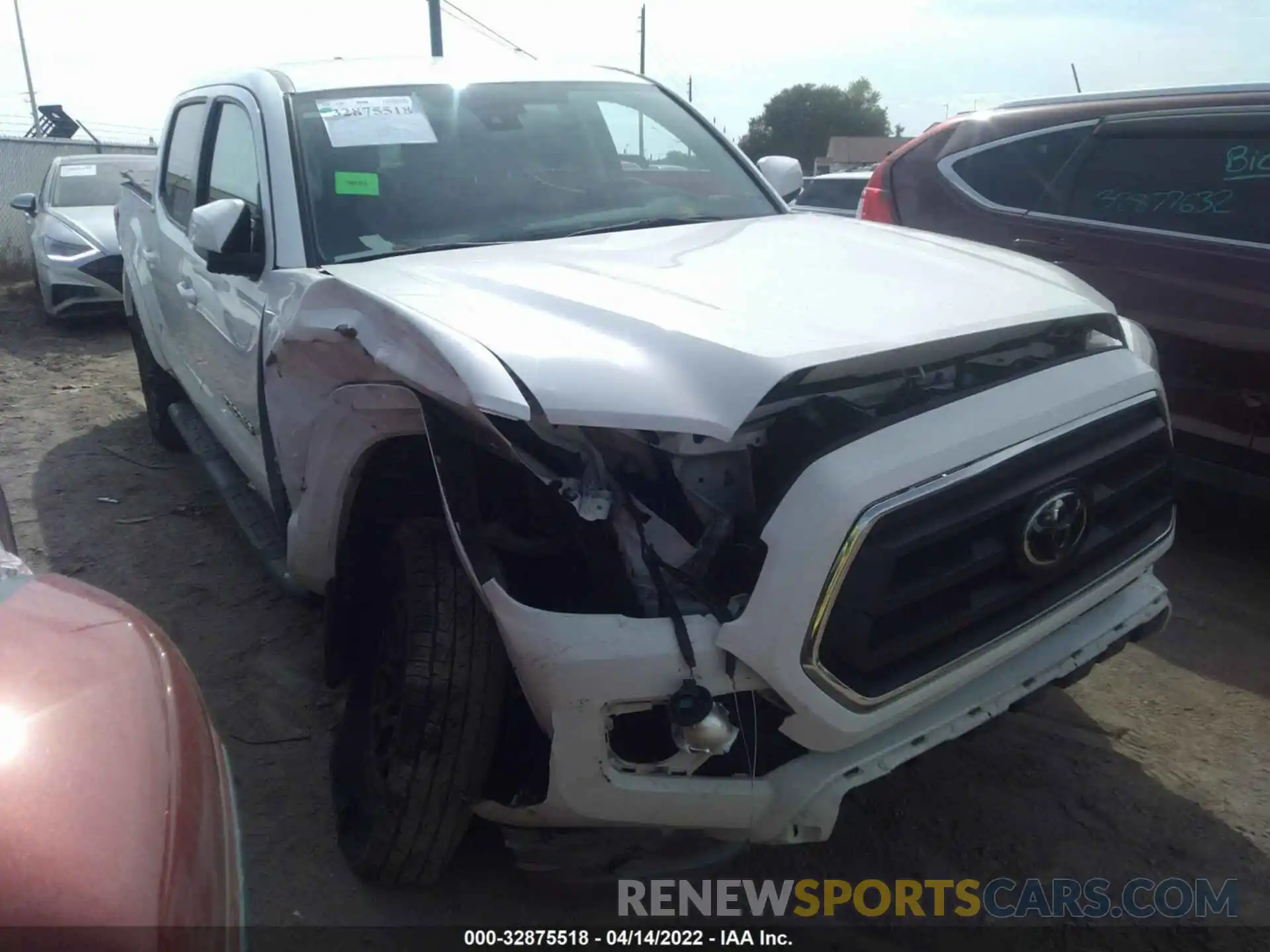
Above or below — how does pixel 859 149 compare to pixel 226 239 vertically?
below

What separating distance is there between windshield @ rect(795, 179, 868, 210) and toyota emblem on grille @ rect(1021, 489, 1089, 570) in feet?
31.0

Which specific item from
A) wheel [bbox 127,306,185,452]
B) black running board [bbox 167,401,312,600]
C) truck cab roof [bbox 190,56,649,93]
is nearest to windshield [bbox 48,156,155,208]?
wheel [bbox 127,306,185,452]

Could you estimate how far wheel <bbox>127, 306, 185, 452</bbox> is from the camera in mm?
5305

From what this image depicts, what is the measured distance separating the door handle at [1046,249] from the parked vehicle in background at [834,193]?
662 cm

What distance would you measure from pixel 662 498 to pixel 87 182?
1027 centimetres

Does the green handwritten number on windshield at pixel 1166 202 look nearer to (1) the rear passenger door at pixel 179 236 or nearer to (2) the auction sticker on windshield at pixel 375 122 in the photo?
(2) the auction sticker on windshield at pixel 375 122

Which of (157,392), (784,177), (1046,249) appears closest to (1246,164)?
(1046,249)

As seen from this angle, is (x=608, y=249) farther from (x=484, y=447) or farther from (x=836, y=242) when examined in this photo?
(x=484, y=447)

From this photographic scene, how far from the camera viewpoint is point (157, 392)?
5.41 m

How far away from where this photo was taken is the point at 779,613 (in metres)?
1.75

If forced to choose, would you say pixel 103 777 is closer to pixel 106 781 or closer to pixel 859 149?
pixel 106 781

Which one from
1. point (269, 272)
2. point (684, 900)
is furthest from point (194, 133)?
point (684, 900)

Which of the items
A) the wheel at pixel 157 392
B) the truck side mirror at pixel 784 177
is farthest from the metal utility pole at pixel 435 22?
the truck side mirror at pixel 784 177

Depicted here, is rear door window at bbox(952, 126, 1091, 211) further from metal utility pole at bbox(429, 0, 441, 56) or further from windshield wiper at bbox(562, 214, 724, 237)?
metal utility pole at bbox(429, 0, 441, 56)
